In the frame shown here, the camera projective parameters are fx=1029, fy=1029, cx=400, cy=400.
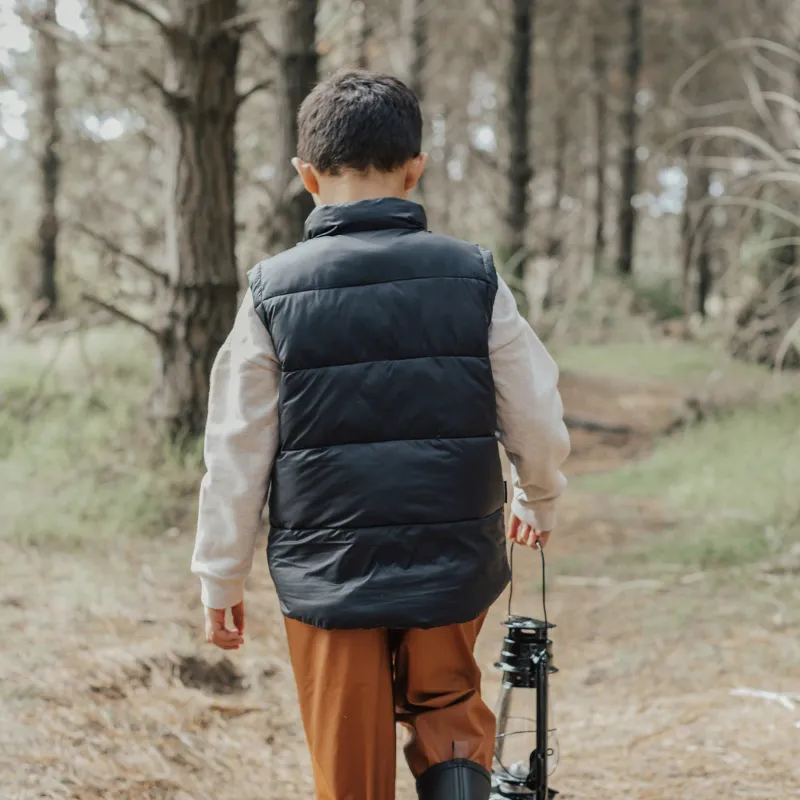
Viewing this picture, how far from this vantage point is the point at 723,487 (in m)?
5.80

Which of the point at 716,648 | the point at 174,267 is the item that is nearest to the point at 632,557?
the point at 716,648

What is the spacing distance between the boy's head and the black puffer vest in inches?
2.9

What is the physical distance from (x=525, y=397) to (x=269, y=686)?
6.10ft

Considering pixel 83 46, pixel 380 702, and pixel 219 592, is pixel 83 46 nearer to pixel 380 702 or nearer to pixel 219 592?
pixel 219 592

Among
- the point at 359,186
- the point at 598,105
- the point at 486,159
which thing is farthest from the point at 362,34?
the point at 598,105

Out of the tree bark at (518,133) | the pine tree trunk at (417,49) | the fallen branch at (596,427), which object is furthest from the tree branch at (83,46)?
the pine tree trunk at (417,49)

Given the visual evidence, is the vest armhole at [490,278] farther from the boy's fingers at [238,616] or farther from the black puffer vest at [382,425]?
the boy's fingers at [238,616]

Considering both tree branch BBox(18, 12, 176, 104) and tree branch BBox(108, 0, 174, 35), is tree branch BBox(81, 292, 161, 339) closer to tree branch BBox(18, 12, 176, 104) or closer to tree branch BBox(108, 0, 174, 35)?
tree branch BBox(18, 12, 176, 104)

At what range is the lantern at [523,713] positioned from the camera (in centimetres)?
209

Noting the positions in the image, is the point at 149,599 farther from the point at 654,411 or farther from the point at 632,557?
the point at 654,411

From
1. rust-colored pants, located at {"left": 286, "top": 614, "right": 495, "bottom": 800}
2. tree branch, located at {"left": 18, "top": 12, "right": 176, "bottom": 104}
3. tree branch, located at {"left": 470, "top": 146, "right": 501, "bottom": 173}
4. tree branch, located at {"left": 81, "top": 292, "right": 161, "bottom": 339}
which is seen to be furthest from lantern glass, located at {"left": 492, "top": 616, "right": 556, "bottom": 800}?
tree branch, located at {"left": 470, "top": 146, "right": 501, "bottom": 173}

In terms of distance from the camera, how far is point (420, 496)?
1.85 m

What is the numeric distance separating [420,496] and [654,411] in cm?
773

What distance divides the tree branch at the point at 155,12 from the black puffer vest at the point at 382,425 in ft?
10.6
